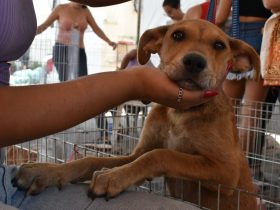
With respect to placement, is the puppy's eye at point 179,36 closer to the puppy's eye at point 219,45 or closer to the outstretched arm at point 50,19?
the puppy's eye at point 219,45

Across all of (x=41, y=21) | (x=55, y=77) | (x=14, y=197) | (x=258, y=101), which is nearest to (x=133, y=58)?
(x=55, y=77)

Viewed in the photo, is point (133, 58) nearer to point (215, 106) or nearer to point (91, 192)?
point (215, 106)

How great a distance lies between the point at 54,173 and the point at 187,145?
0.55 meters

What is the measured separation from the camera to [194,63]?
1.68 m

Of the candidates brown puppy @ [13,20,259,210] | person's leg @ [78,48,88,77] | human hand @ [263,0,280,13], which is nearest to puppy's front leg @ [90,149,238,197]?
brown puppy @ [13,20,259,210]

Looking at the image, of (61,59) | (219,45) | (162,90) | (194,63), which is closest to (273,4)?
(219,45)

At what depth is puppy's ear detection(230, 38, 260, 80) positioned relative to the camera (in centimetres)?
196

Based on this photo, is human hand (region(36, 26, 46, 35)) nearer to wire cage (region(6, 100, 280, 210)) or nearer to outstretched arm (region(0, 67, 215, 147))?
wire cage (region(6, 100, 280, 210))

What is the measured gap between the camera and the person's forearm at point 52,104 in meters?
1.30

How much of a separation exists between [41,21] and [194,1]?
6.77 ft

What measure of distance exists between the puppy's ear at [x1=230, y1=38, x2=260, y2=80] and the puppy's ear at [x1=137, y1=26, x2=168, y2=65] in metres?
0.30

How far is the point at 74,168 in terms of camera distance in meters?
1.64

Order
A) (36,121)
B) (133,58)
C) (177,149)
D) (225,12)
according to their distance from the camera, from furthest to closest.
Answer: (133,58)
(225,12)
(177,149)
(36,121)

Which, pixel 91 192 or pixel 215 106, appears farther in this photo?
pixel 215 106
